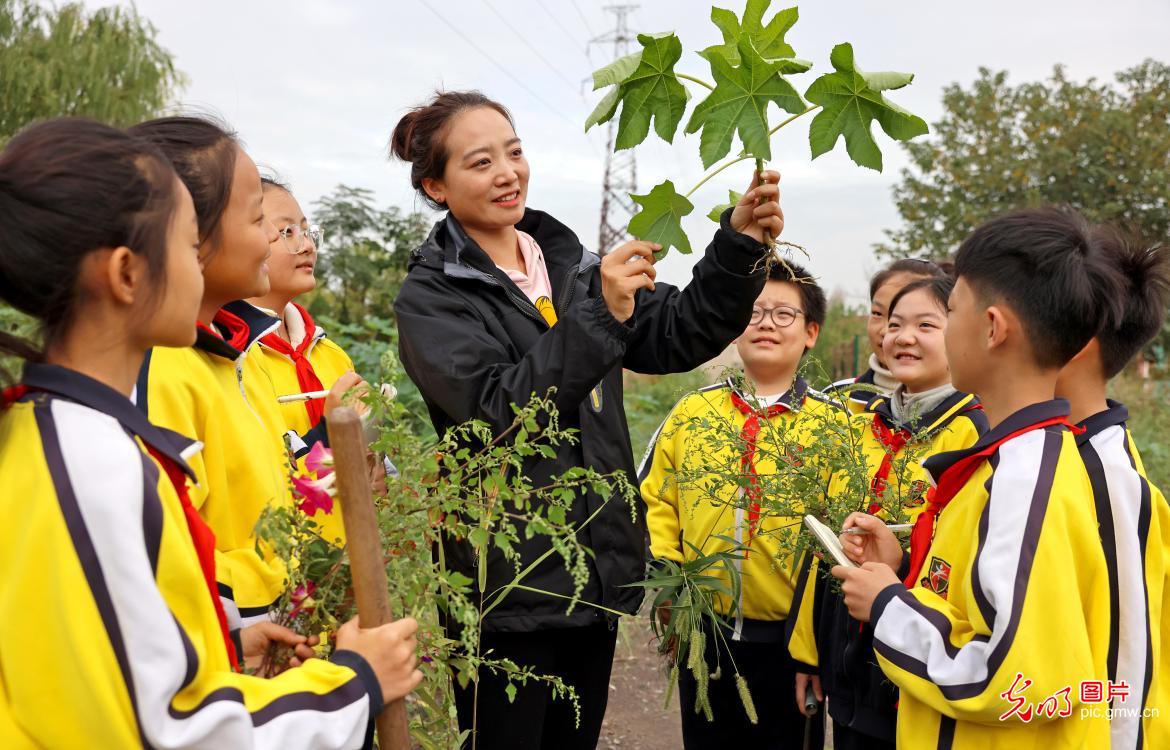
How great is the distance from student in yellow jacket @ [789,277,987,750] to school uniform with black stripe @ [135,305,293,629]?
54.7 inches

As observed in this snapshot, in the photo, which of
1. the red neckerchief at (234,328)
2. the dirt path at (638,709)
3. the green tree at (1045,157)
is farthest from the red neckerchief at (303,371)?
the green tree at (1045,157)

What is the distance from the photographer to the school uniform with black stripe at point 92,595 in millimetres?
1202

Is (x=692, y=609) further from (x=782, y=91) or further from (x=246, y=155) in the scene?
(x=246, y=155)

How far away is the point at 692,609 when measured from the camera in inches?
106

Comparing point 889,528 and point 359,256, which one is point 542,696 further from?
point 359,256

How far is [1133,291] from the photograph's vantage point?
215 cm

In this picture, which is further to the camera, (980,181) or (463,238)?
(980,181)

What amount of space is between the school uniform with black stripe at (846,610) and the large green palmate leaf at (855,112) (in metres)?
0.83

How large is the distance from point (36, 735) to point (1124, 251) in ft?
7.15

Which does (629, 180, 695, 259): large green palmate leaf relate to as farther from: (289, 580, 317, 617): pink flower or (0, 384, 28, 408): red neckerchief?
(0, 384, 28, 408): red neckerchief

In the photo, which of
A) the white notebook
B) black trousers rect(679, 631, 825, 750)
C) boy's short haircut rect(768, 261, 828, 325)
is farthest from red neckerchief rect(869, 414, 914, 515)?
black trousers rect(679, 631, 825, 750)

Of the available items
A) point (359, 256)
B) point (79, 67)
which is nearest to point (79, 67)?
point (79, 67)

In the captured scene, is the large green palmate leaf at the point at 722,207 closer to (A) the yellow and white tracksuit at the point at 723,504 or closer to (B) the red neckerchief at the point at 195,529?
(A) the yellow and white tracksuit at the point at 723,504

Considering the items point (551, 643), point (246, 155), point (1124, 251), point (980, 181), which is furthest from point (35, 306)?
point (980, 181)
